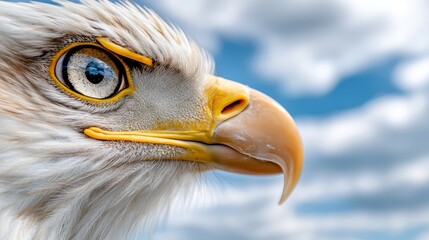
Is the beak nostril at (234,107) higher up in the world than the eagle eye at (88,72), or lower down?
higher up

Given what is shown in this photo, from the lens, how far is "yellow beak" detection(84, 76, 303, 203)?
4.92m

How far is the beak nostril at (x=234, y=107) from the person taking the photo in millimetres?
5133

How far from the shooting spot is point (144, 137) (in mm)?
4949

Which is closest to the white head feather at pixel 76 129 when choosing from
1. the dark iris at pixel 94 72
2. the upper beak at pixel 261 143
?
the dark iris at pixel 94 72

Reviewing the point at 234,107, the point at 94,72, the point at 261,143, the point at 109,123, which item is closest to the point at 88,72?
the point at 94,72

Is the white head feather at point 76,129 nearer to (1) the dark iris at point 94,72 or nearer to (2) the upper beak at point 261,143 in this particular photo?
(1) the dark iris at point 94,72

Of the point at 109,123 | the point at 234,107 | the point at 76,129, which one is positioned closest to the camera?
the point at 76,129

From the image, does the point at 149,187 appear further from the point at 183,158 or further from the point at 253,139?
the point at 253,139

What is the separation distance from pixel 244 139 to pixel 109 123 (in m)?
0.98

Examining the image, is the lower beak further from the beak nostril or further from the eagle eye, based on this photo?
Result: the eagle eye

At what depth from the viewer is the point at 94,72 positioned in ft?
15.9

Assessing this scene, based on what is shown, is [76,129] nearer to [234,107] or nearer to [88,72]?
[88,72]

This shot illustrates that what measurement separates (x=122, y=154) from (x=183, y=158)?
484 mm

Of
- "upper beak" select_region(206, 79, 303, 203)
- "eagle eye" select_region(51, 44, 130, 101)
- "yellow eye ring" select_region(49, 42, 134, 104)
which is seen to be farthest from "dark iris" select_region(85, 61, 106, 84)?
"upper beak" select_region(206, 79, 303, 203)
